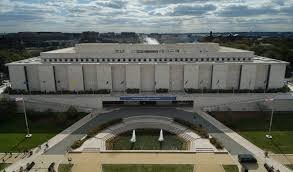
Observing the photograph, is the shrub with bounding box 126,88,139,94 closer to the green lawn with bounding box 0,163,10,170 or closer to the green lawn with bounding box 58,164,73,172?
the green lawn with bounding box 58,164,73,172

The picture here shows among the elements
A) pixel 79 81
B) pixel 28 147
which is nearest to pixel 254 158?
pixel 28 147

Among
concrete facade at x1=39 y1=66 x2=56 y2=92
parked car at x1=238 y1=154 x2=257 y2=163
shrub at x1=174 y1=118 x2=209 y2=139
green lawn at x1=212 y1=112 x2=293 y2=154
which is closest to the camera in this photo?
parked car at x1=238 y1=154 x2=257 y2=163

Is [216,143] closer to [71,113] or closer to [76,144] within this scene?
[76,144]

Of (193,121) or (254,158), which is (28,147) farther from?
(254,158)

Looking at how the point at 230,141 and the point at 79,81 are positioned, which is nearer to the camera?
the point at 230,141

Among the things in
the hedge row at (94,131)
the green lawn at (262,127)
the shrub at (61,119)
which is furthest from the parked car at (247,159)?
the shrub at (61,119)

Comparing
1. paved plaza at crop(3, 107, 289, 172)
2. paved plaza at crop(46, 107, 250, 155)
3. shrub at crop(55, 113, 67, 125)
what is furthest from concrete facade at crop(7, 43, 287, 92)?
paved plaza at crop(3, 107, 289, 172)
